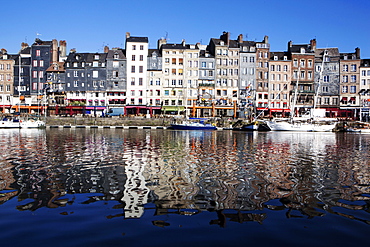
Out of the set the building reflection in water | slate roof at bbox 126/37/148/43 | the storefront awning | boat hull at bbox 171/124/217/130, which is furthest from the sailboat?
the building reflection in water

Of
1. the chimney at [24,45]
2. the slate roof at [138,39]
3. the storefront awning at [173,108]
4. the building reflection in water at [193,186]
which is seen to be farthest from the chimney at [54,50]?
the building reflection in water at [193,186]

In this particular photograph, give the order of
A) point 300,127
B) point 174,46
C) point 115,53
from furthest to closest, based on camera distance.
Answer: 1. point 174,46
2. point 115,53
3. point 300,127

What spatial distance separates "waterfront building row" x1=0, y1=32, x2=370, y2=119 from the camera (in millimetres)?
82188

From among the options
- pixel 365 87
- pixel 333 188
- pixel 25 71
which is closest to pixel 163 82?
pixel 25 71

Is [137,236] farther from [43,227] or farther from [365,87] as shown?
[365,87]

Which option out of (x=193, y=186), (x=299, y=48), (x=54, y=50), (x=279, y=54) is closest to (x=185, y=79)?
(x=279, y=54)

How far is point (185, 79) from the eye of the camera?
8325 centimetres

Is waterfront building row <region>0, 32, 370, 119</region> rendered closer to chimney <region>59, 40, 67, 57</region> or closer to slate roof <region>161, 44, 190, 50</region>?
slate roof <region>161, 44, 190, 50</region>

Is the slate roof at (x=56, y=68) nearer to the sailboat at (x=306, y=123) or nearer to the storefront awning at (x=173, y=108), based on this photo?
the storefront awning at (x=173, y=108)

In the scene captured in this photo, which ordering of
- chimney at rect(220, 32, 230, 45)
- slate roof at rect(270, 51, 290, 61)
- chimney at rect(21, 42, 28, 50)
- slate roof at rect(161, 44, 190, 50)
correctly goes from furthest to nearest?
1. chimney at rect(21, 42, 28, 50)
2. slate roof at rect(270, 51, 290, 61)
3. chimney at rect(220, 32, 230, 45)
4. slate roof at rect(161, 44, 190, 50)

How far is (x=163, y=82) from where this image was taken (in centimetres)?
8331

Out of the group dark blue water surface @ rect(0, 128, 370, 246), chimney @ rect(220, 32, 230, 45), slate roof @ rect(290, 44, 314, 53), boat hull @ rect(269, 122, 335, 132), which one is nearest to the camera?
dark blue water surface @ rect(0, 128, 370, 246)

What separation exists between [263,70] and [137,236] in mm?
82152

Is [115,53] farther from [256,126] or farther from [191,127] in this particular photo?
[256,126]
